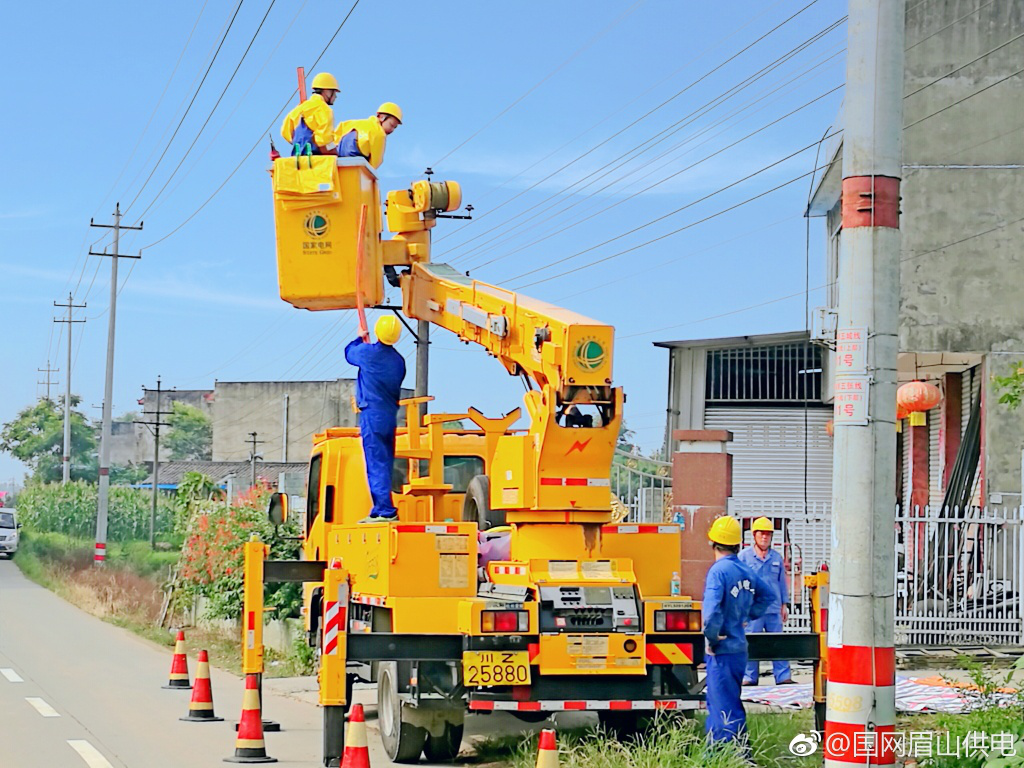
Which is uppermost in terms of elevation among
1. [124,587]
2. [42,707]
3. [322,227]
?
[322,227]

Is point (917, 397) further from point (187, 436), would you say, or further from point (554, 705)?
point (187, 436)

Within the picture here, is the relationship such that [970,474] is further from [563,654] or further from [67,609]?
[67,609]

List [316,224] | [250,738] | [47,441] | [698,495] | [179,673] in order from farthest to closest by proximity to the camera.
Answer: [47,441] < [698,495] < [179,673] < [316,224] < [250,738]

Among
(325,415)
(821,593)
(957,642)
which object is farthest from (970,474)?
(325,415)

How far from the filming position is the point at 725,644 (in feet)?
32.3

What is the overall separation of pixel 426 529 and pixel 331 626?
43.8 inches

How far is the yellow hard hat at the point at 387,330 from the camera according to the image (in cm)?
1136

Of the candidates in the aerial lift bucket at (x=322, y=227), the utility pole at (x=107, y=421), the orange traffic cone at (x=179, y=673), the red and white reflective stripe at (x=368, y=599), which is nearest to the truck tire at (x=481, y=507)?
the red and white reflective stripe at (x=368, y=599)

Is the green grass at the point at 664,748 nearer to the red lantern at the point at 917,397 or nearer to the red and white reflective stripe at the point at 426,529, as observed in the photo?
the red and white reflective stripe at the point at 426,529

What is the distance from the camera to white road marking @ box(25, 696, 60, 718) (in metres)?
13.6

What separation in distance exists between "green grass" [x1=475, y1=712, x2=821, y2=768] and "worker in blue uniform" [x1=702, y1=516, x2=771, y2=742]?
9.0 inches

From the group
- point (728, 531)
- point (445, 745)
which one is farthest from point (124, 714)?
Result: point (728, 531)

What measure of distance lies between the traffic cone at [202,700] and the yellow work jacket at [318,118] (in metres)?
5.15

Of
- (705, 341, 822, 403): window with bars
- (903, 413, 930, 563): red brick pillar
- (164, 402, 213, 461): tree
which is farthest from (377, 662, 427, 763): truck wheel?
(164, 402, 213, 461): tree
